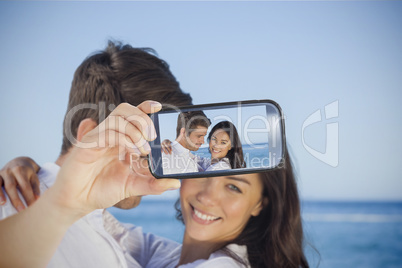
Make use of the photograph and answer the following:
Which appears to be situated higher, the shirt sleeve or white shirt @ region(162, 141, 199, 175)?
white shirt @ region(162, 141, 199, 175)

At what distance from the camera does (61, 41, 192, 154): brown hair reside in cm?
168

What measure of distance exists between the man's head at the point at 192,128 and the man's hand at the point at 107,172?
12 cm

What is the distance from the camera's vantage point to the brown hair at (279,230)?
5.29 ft

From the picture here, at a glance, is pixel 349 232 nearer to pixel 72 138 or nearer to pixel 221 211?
pixel 221 211

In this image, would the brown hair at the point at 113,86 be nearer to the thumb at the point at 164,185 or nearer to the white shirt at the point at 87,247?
the white shirt at the point at 87,247

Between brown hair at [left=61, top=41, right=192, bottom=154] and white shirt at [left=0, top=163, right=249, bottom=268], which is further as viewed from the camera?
brown hair at [left=61, top=41, right=192, bottom=154]

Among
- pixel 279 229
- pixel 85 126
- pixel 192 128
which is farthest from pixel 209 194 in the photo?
pixel 192 128

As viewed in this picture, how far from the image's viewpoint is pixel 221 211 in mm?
1600

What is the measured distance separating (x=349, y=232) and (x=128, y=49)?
5954 millimetres

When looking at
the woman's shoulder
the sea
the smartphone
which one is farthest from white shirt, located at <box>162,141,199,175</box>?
the sea

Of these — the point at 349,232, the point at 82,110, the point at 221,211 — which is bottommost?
the point at 349,232

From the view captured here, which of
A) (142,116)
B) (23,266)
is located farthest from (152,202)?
(142,116)

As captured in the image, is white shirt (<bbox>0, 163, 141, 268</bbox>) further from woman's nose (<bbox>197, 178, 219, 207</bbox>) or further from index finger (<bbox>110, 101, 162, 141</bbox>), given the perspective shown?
index finger (<bbox>110, 101, 162, 141</bbox>)

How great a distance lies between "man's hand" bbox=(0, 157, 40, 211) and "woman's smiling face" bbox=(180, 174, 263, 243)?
2.25ft
